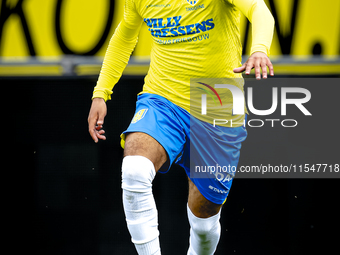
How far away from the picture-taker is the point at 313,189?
3.30 meters

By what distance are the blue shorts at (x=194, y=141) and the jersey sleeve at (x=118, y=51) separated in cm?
21

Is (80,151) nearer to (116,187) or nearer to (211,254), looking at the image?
(116,187)

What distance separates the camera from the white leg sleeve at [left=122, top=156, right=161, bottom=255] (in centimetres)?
214

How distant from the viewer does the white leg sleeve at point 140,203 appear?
84.1 inches

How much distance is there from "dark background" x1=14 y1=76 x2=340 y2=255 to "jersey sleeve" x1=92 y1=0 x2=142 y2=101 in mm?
560

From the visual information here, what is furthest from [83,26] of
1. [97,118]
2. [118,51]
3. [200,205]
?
[200,205]

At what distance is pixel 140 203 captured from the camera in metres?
2.14

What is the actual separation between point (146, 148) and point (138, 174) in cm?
16

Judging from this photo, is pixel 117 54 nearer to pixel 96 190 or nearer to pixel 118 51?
pixel 118 51

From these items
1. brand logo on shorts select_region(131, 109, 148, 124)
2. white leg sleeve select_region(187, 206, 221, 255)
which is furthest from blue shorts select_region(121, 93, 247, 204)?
white leg sleeve select_region(187, 206, 221, 255)

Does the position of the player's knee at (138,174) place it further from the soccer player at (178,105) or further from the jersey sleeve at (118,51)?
the jersey sleeve at (118,51)

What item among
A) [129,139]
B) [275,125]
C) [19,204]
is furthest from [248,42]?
[19,204]

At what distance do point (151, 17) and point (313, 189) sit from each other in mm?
1695

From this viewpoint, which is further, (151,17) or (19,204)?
(19,204)
